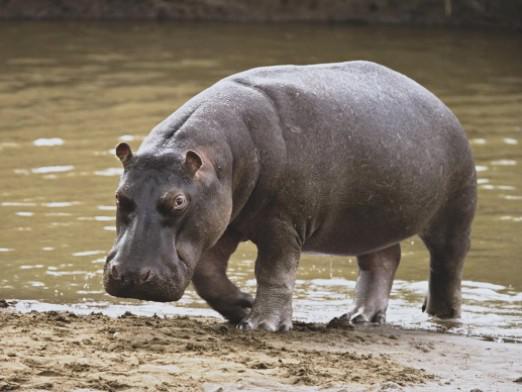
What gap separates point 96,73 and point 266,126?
10.1 metres

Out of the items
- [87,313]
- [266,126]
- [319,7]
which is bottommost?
[87,313]

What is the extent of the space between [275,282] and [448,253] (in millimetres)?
1502

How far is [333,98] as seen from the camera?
6477 millimetres

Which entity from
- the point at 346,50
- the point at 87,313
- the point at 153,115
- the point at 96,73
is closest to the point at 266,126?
the point at 87,313

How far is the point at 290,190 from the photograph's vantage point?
6105mm

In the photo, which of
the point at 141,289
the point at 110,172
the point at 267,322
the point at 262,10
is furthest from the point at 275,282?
the point at 262,10

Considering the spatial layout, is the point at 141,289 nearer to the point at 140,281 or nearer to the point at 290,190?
the point at 140,281

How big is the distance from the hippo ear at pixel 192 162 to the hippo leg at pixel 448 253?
2.02 m

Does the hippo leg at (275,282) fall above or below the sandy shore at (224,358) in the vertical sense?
above

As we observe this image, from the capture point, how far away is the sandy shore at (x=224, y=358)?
4.88 m

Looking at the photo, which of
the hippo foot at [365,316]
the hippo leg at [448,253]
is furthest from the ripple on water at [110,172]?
the hippo foot at [365,316]

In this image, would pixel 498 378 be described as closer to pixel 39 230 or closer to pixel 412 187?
pixel 412 187

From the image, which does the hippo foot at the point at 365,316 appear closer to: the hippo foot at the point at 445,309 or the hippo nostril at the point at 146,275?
the hippo foot at the point at 445,309

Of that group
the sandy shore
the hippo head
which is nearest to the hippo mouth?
the hippo head
